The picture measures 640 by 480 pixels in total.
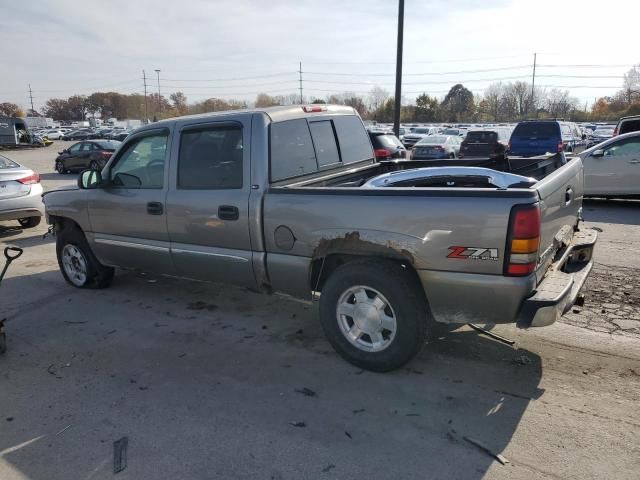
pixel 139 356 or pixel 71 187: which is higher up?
pixel 71 187

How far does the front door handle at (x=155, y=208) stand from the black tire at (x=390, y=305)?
6.25ft

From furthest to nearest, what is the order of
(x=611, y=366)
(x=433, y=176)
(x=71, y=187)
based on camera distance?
1. (x=71, y=187)
2. (x=433, y=176)
3. (x=611, y=366)

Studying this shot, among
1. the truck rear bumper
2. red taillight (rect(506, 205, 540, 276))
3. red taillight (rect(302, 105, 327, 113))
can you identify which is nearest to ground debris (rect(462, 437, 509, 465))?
the truck rear bumper

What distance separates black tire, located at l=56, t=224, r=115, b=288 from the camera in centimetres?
567

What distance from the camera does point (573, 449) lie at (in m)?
2.75

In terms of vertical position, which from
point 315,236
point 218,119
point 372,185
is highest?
point 218,119

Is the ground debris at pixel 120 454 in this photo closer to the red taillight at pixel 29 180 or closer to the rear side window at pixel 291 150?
the rear side window at pixel 291 150

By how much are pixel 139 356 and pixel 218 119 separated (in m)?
2.14

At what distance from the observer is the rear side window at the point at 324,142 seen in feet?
15.3

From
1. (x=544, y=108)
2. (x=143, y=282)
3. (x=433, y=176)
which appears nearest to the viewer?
(x=433, y=176)

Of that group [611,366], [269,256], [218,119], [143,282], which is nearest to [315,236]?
[269,256]

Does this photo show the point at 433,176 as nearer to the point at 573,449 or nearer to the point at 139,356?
the point at 573,449

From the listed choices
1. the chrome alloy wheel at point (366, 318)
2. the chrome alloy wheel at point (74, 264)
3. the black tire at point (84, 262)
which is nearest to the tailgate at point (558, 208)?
the chrome alloy wheel at point (366, 318)

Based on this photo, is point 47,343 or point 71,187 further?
point 71,187
